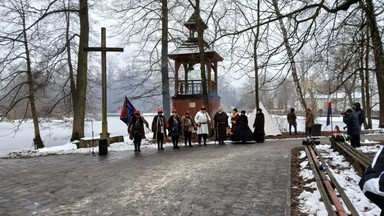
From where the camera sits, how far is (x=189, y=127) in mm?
16078

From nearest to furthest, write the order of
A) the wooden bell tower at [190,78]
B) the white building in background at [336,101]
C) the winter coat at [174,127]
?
the winter coat at [174,127] → the wooden bell tower at [190,78] → the white building in background at [336,101]

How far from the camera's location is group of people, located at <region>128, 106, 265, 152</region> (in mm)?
14227

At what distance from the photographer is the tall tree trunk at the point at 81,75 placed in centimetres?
1923

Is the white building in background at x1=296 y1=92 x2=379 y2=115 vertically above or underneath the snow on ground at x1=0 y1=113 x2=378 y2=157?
above

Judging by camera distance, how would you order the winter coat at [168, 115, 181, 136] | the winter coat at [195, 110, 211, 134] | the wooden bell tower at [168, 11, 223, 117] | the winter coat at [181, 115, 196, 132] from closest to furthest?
the winter coat at [168, 115, 181, 136], the winter coat at [181, 115, 196, 132], the winter coat at [195, 110, 211, 134], the wooden bell tower at [168, 11, 223, 117]

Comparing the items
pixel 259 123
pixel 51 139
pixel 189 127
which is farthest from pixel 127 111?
pixel 51 139

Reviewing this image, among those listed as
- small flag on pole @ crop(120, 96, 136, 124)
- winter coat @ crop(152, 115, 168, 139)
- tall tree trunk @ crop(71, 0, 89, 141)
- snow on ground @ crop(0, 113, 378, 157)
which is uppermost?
tall tree trunk @ crop(71, 0, 89, 141)

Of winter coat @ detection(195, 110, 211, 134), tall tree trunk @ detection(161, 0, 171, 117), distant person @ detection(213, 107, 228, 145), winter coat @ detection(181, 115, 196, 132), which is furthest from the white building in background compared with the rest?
winter coat @ detection(181, 115, 196, 132)

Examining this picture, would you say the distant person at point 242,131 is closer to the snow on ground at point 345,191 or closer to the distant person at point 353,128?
the distant person at point 353,128

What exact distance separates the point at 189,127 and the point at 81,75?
6666 mm

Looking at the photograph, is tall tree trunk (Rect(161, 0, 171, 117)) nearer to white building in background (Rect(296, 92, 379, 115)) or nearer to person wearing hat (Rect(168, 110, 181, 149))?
person wearing hat (Rect(168, 110, 181, 149))

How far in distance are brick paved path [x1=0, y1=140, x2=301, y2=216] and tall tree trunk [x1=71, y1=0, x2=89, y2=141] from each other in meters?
8.33

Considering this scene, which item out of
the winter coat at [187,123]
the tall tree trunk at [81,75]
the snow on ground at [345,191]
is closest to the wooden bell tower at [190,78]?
the tall tree trunk at [81,75]

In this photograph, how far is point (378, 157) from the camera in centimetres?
283
